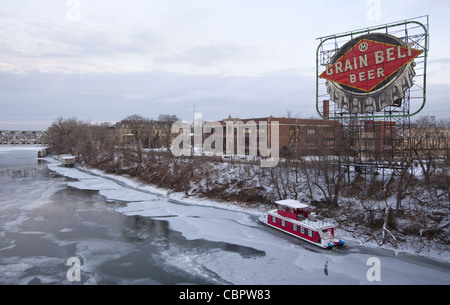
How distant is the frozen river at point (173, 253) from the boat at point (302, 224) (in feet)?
2.13

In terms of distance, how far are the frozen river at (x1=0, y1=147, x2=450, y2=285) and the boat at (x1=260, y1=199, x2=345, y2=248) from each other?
65 centimetres

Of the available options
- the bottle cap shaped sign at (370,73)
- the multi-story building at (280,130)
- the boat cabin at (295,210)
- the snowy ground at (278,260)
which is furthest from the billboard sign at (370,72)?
the multi-story building at (280,130)

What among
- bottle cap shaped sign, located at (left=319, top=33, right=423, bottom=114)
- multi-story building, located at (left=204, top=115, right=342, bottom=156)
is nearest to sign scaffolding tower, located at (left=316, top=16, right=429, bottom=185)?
bottle cap shaped sign, located at (left=319, top=33, right=423, bottom=114)

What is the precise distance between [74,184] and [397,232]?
44499 millimetres

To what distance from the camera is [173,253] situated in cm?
1875

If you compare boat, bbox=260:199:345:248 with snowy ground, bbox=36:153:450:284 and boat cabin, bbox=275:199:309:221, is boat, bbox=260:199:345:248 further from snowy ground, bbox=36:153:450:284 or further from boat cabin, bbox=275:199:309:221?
snowy ground, bbox=36:153:450:284

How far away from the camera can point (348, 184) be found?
29.6 meters

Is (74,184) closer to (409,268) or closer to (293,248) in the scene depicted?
(293,248)

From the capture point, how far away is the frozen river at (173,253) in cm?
1554

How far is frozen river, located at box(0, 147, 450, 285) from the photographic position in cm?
1554

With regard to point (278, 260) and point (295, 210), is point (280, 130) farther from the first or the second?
point (278, 260)

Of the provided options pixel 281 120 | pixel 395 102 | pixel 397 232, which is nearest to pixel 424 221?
pixel 397 232

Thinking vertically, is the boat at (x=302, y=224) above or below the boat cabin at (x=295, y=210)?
below

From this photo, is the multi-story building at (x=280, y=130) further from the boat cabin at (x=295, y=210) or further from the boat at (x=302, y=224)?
the boat cabin at (x=295, y=210)
